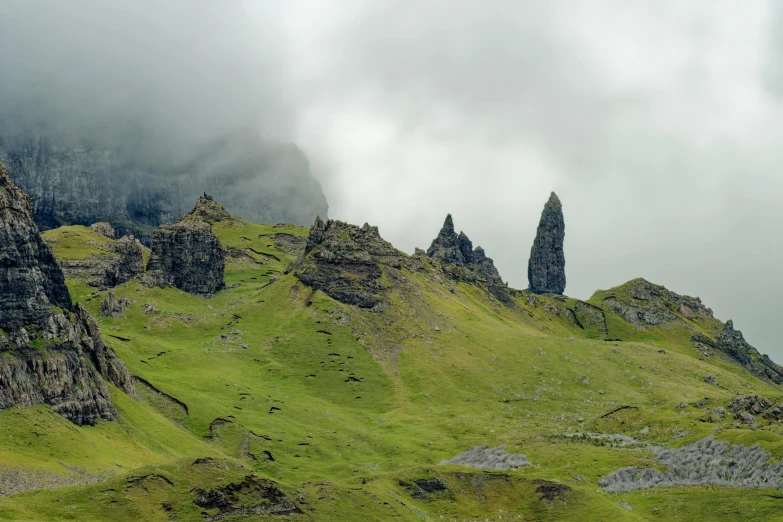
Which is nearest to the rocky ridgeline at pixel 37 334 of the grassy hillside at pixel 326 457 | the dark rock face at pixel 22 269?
the dark rock face at pixel 22 269

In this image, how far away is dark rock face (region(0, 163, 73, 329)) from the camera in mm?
120438

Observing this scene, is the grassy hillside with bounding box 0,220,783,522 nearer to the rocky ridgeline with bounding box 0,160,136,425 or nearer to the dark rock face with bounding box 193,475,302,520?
the dark rock face with bounding box 193,475,302,520

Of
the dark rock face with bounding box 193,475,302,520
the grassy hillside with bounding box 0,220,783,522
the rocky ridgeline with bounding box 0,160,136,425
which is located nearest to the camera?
the dark rock face with bounding box 193,475,302,520

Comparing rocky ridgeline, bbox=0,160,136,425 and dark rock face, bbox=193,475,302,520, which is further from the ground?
rocky ridgeline, bbox=0,160,136,425

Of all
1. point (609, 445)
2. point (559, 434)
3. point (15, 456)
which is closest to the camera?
point (15, 456)

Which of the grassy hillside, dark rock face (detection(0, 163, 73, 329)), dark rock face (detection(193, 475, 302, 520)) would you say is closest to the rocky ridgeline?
dark rock face (detection(0, 163, 73, 329))

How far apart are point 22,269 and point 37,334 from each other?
40.1 feet

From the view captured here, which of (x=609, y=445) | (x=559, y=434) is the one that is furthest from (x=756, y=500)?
(x=559, y=434)

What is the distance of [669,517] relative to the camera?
10006cm

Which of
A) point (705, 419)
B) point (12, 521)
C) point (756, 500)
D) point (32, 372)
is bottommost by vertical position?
point (12, 521)

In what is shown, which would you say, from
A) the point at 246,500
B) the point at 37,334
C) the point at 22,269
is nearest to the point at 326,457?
the point at 37,334

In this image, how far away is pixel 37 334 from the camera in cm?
12175

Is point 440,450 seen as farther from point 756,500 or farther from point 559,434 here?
point 756,500

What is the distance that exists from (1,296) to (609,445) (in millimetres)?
117701
